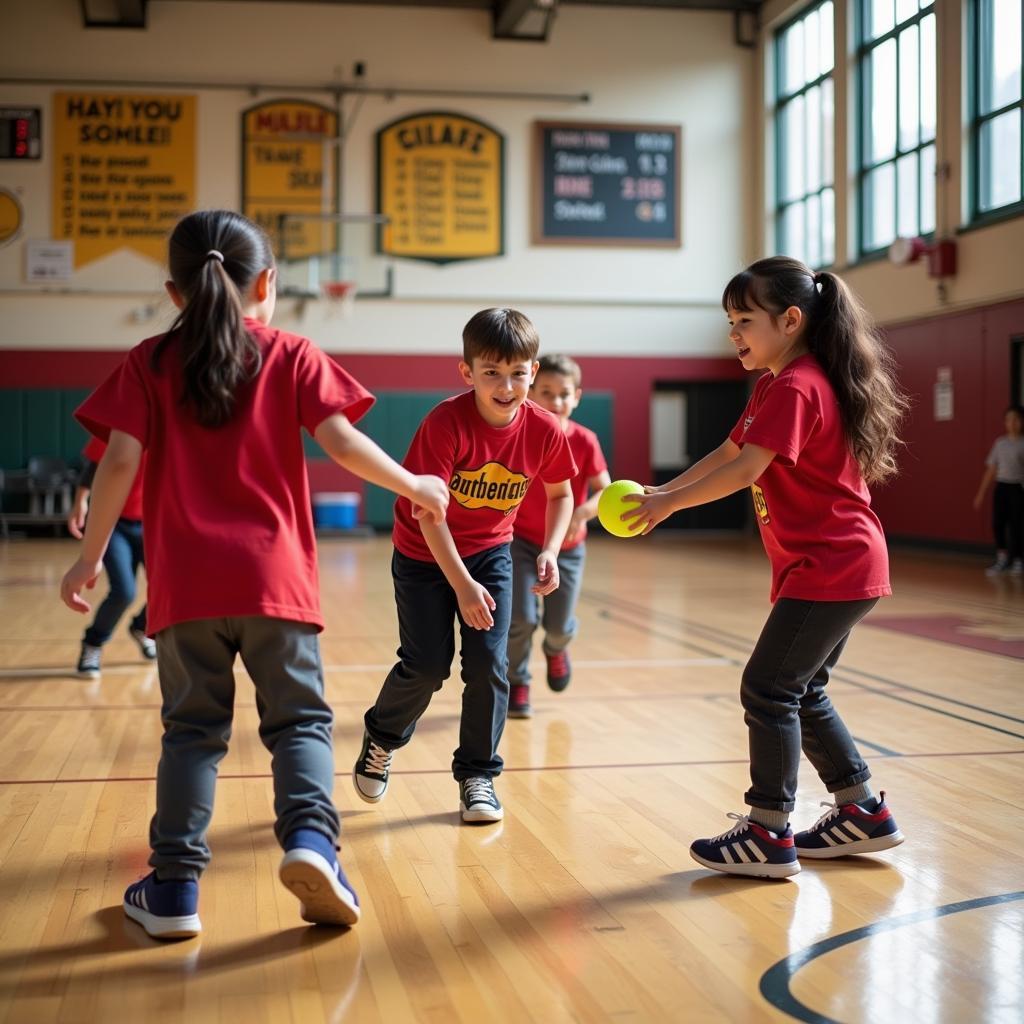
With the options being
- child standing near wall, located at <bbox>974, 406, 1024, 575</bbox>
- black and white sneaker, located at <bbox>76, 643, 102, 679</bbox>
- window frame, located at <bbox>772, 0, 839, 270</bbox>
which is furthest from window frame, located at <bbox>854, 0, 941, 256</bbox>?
black and white sneaker, located at <bbox>76, 643, 102, 679</bbox>

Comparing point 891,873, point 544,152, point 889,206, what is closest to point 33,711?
point 891,873

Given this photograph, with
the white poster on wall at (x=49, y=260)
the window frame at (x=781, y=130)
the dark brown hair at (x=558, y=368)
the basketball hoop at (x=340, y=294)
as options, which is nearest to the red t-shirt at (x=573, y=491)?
the dark brown hair at (x=558, y=368)

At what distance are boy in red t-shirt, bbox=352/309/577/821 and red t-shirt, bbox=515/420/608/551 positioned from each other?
1.06 meters

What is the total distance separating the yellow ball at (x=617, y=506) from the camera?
2.58 m

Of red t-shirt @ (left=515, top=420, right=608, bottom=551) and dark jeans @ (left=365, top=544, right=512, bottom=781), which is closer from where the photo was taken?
dark jeans @ (left=365, top=544, right=512, bottom=781)

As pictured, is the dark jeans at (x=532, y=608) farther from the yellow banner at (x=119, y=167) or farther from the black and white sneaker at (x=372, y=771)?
the yellow banner at (x=119, y=167)

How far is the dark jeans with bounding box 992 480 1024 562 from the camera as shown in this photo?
33.7 ft

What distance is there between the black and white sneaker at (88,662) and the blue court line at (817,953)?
3.69m

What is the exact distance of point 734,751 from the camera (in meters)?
3.74

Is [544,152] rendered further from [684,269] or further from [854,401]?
[854,401]

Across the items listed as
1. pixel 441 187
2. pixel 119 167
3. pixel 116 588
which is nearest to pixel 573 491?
pixel 116 588

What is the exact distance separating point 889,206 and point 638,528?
11.3 metres

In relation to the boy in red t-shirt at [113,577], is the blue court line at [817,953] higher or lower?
lower

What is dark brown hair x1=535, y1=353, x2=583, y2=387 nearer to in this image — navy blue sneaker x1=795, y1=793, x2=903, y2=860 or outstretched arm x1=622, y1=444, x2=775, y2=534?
outstretched arm x1=622, y1=444, x2=775, y2=534
